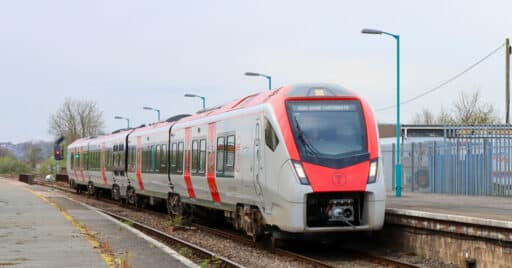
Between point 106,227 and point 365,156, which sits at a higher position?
point 365,156

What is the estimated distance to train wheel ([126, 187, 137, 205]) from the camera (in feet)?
96.8

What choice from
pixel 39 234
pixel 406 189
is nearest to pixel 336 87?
pixel 39 234

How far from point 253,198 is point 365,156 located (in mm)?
2636

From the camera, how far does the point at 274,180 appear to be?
1379 centimetres

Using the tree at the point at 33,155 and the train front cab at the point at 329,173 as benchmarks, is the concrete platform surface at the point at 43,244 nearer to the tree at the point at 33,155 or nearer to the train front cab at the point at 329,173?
the train front cab at the point at 329,173

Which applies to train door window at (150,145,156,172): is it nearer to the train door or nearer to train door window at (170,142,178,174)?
train door window at (170,142,178,174)

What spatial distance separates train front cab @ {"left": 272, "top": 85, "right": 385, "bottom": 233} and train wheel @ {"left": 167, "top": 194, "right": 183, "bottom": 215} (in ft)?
29.4

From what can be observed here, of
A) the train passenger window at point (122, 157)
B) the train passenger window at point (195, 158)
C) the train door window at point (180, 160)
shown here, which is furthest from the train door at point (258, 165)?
the train passenger window at point (122, 157)

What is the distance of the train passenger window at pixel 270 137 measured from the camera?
13883mm

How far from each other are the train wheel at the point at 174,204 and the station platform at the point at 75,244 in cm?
198

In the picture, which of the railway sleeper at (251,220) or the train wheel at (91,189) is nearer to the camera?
the railway sleeper at (251,220)

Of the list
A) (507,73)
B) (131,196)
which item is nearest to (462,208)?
(131,196)

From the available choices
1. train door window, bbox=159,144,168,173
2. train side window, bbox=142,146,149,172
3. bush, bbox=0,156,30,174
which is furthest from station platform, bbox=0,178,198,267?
bush, bbox=0,156,30,174

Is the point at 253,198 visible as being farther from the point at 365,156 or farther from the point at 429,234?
the point at 429,234
